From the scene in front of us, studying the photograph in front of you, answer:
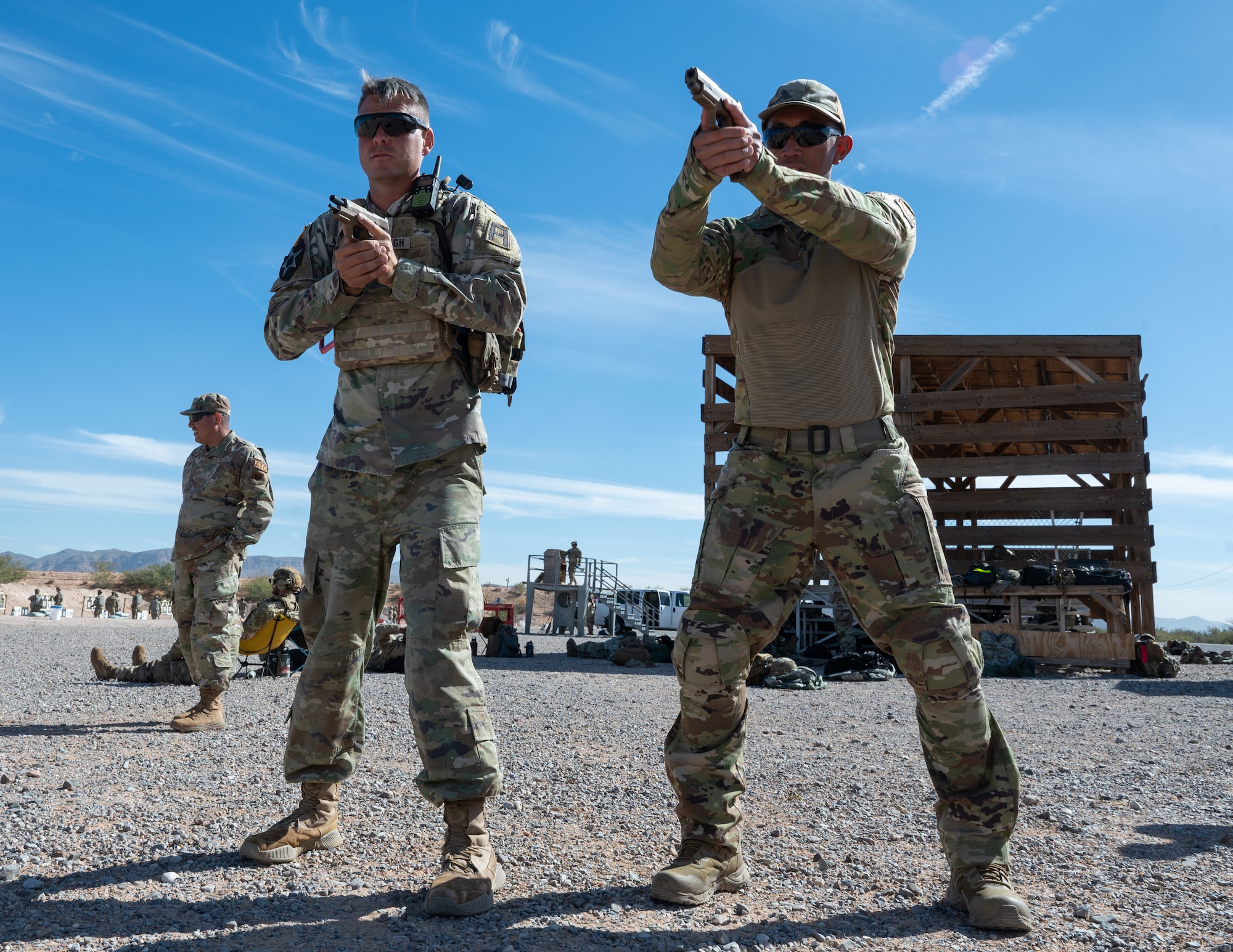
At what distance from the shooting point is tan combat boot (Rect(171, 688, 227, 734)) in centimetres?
615

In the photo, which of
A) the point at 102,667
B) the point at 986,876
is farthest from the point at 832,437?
the point at 102,667

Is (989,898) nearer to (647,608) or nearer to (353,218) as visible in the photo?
(353,218)

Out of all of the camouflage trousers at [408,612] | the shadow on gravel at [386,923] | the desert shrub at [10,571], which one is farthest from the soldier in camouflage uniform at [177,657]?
the desert shrub at [10,571]

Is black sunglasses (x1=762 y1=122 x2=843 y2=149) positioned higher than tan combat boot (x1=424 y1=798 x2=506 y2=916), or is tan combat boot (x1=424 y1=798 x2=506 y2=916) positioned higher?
black sunglasses (x1=762 y1=122 x2=843 y2=149)

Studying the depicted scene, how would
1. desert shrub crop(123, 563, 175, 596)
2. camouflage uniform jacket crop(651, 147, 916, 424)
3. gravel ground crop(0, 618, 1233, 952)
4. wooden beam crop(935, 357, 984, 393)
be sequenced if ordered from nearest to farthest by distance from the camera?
gravel ground crop(0, 618, 1233, 952), camouflage uniform jacket crop(651, 147, 916, 424), wooden beam crop(935, 357, 984, 393), desert shrub crop(123, 563, 175, 596)

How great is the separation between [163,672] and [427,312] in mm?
8012

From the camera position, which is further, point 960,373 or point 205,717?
point 960,373

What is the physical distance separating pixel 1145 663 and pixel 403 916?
1397 centimetres

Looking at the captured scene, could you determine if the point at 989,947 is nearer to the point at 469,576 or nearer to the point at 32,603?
the point at 469,576

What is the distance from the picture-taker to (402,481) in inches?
117

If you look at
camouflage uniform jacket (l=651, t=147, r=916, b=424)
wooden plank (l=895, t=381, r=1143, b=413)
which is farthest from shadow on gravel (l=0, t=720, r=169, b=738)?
wooden plank (l=895, t=381, r=1143, b=413)

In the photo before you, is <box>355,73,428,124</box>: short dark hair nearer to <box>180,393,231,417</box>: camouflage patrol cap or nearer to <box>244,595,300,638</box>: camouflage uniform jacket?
<box>180,393,231,417</box>: camouflage patrol cap

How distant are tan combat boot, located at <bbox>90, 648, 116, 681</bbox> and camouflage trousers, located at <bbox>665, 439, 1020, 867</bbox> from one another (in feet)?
28.6

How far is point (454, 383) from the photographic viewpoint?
308 centimetres
